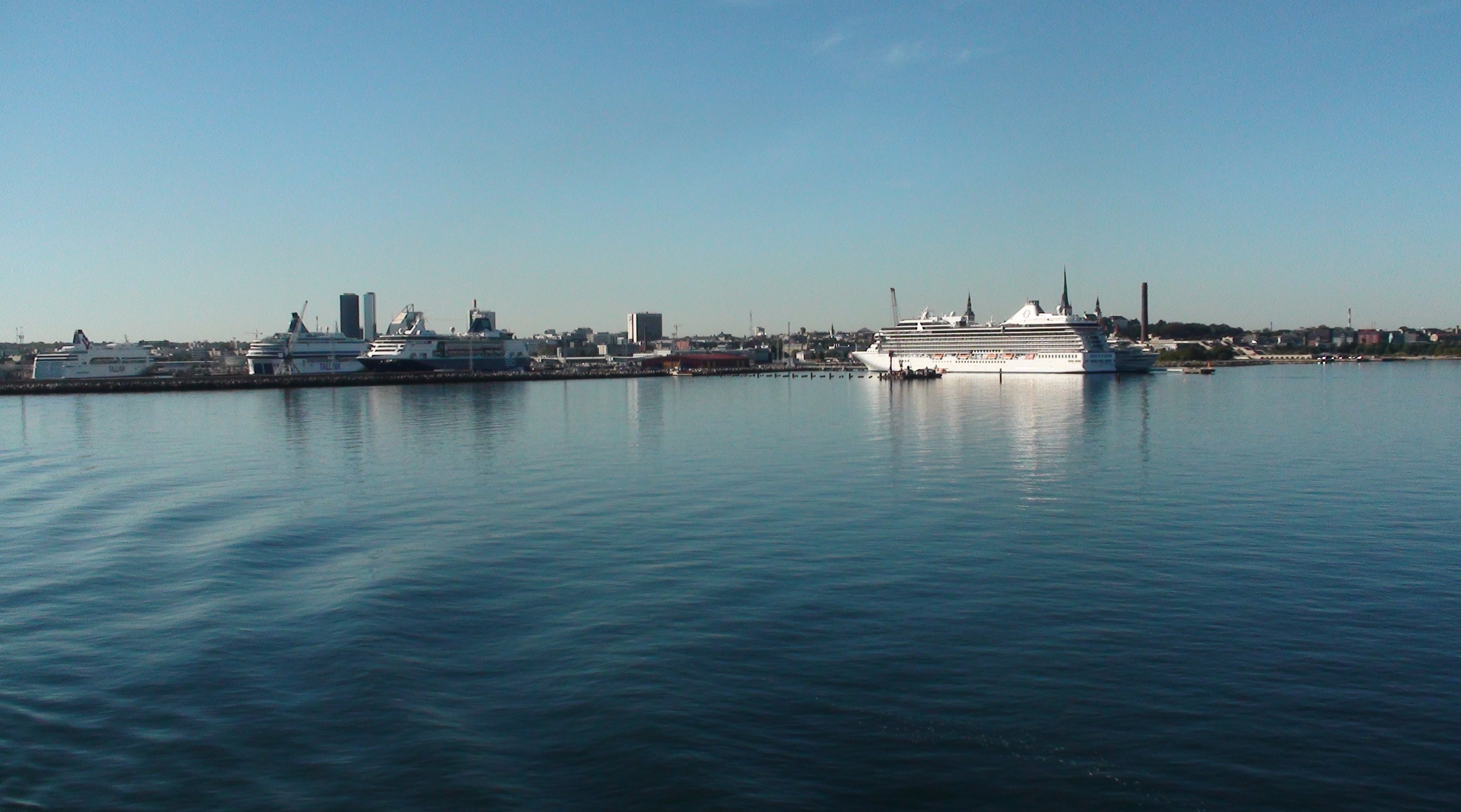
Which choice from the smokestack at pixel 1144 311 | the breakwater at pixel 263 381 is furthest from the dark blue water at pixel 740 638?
the smokestack at pixel 1144 311

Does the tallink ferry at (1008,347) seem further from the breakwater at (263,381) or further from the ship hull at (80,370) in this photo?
the ship hull at (80,370)

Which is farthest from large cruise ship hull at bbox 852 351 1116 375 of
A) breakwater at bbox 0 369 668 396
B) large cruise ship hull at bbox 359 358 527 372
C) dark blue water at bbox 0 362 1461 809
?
dark blue water at bbox 0 362 1461 809

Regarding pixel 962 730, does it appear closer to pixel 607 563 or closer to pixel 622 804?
pixel 622 804

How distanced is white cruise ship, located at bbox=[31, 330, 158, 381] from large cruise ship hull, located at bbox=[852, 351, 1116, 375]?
69001 mm

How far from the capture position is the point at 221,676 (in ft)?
30.4

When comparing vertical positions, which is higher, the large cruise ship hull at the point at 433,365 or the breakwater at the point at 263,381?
the large cruise ship hull at the point at 433,365

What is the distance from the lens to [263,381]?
79.1 meters

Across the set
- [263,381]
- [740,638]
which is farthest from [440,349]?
[740,638]

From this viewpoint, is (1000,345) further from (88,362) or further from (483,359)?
(88,362)

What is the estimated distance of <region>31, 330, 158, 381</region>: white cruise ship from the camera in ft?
285

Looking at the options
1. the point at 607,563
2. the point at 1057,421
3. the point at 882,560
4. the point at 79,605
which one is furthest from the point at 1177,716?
the point at 1057,421

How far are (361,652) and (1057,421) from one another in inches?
1273

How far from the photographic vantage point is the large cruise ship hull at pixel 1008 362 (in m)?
86.8

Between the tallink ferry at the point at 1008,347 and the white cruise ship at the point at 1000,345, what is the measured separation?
0.19 feet
